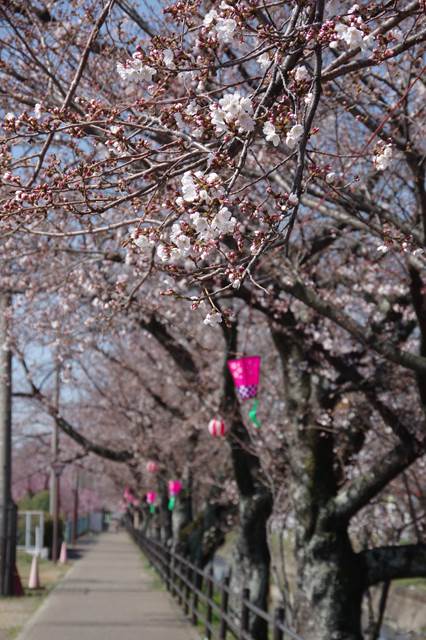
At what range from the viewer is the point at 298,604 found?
32.6 ft

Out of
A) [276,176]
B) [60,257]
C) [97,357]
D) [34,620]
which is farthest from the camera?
[97,357]

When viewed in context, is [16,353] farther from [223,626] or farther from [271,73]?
[271,73]

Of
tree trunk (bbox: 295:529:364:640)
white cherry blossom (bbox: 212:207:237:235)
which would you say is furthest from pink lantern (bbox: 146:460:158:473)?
white cherry blossom (bbox: 212:207:237:235)

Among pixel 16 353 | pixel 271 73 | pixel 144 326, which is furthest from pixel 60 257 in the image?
pixel 271 73

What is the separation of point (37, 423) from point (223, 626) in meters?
18.4

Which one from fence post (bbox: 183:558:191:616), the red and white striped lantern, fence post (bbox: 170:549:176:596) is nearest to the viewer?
the red and white striped lantern

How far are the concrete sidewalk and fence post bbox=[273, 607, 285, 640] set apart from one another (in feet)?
16.0

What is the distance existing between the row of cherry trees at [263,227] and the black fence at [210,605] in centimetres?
69

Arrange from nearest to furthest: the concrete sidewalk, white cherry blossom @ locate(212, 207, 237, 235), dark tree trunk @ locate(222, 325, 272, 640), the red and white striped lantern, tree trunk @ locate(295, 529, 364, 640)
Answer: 1. white cherry blossom @ locate(212, 207, 237, 235)
2. tree trunk @ locate(295, 529, 364, 640)
3. the concrete sidewalk
4. the red and white striped lantern
5. dark tree trunk @ locate(222, 325, 272, 640)

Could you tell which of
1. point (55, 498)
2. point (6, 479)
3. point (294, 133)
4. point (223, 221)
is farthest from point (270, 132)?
point (55, 498)

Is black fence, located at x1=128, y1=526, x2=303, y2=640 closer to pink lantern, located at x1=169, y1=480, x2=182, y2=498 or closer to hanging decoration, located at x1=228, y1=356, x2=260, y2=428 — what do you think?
pink lantern, located at x1=169, y1=480, x2=182, y2=498

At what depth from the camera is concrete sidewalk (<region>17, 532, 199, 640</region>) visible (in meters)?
12.2

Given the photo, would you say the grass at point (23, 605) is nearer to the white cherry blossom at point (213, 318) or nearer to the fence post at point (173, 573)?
the fence post at point (173, 573)

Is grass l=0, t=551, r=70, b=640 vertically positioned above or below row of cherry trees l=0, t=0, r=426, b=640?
below
